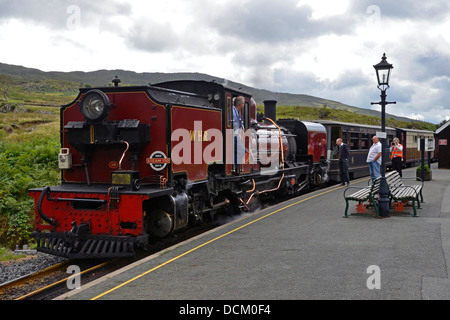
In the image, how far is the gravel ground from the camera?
22.0 feet

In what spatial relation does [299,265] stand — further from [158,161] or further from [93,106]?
[93,106]

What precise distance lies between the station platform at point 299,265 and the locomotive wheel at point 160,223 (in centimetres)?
37

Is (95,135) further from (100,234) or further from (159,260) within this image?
(159,260)

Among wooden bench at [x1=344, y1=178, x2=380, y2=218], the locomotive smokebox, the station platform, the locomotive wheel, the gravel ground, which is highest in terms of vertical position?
the locomotive smokebox

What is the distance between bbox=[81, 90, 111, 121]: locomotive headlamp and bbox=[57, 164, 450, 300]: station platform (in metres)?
2.53

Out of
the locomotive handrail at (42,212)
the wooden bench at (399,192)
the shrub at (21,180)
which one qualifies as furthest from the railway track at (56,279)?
the wooden bench at (399,192)

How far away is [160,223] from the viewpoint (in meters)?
7.36

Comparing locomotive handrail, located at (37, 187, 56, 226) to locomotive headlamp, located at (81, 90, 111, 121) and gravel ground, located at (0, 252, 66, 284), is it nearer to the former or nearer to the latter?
gravel ground, located at (0, 252, 66, 284)

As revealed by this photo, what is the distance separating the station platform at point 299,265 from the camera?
4.97 metres

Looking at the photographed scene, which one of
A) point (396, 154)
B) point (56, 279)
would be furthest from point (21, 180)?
point (396, 154)

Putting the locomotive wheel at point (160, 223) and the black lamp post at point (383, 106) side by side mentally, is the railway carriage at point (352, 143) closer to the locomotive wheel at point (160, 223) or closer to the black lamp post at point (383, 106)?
the black lamp post at point (383, 106)

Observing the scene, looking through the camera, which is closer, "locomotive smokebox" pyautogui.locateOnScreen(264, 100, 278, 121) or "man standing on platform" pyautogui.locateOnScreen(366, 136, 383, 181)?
"man standing on platform" pyautogui.locateOnScreen(366, 136, 383, 181)

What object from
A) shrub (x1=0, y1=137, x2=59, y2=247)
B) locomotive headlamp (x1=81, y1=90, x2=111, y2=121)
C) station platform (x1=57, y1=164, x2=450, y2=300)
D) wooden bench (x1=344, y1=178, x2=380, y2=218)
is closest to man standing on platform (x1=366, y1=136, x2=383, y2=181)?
wooden bench (x1=344, y1=178, x2=380, y2=218)
